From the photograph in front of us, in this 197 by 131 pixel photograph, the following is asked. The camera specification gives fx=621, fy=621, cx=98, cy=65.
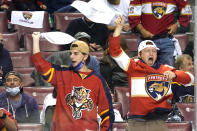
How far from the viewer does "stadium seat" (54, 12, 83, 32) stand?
9664mm

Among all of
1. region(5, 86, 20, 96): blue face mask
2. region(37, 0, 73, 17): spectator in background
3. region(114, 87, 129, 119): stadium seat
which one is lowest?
region(114, 87, 129, 119): stadium seat

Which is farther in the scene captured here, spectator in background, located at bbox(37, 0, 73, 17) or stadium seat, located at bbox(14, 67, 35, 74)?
spectator in background, located at bbox(37, 0, 73, 17)

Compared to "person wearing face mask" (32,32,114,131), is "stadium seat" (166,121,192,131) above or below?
below

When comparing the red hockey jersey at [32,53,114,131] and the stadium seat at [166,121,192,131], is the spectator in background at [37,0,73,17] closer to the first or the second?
the stadium seat at [166,121,192,131]

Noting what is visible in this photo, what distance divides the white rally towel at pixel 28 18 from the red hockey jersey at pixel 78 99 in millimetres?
3633

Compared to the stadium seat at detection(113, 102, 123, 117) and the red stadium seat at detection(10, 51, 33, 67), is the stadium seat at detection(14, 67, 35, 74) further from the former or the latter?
the stadium seat at detection(113, 102, 123, 117)

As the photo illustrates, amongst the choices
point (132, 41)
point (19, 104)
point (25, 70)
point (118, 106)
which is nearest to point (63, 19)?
point (132, 41)

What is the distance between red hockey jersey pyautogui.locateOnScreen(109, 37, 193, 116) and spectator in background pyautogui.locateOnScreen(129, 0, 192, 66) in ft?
6.38

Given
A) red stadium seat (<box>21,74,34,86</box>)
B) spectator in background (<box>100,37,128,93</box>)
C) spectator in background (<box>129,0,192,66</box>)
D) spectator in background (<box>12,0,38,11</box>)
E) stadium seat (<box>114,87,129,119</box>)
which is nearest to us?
stadium seat (<box>114,87,129,119</box>)

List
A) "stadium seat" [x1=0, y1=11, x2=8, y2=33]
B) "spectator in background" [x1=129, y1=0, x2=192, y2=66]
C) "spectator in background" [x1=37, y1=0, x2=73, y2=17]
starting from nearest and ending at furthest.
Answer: "spectator in background" [x1=129, y1=0, x2=192, y2=66] < "stadium seat" [x1=0, y1=11, x2=8, y2=33] < "spectator in background" [x1=37, y1=0, x2=73, y2=17]

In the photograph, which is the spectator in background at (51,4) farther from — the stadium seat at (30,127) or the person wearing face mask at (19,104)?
the stadium seat at (30,127)

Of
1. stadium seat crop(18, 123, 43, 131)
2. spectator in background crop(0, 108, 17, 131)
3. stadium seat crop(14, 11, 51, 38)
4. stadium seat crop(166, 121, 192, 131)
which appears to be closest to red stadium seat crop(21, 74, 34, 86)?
stadium seat crop(14, 11, 51, 38)

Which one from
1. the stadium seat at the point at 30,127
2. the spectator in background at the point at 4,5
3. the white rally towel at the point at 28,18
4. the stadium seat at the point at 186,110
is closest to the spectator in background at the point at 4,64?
the white rally towel at the point at 28,18

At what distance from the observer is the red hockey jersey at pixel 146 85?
20.2ft
